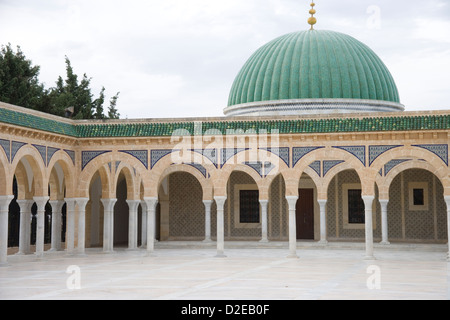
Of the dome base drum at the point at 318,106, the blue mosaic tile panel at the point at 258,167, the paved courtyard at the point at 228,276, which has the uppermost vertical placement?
the dome base drum at the point at 318,106

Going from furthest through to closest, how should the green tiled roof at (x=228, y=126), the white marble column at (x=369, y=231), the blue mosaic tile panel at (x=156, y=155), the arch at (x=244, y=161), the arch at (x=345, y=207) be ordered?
the arch at (x=345, y=207) < the blue mosaic tile panel at (x=156, y=155) < the arch at (x=244, y=161) < the white marble column at (x=369, y=231) < the green tiled roof at (x=228, y=126)

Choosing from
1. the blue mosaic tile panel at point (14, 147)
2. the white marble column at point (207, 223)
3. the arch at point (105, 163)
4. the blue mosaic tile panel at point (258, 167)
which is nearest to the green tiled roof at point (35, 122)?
the blue mosaic tile panel at point (14, 147)

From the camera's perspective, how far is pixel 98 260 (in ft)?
46.2

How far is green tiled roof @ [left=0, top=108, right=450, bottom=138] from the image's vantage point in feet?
45.4

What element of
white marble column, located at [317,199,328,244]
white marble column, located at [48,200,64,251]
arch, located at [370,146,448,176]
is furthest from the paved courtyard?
white marble column, located at [317,199,328,244]

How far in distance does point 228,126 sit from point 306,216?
20.5 feet

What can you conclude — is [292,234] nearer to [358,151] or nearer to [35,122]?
[358,151]

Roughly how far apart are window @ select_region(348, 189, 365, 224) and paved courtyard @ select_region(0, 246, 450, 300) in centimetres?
353

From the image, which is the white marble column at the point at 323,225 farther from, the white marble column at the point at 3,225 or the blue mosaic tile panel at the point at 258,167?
the white marble column at the point at 3,225

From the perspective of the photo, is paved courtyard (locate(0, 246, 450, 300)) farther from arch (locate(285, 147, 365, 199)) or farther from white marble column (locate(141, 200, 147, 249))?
white marble column (locate(141, 200, 147, 249))

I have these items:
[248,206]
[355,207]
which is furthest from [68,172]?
[355,207]

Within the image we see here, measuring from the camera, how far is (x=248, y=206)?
20375 mm

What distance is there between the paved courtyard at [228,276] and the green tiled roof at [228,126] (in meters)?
2.90

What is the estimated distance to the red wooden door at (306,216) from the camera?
20.2 meters
